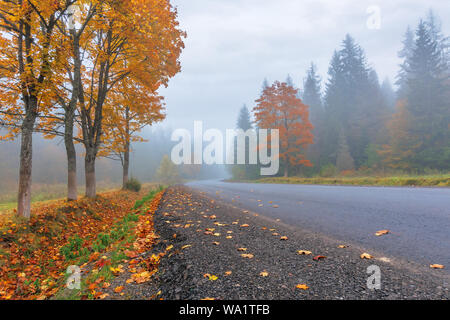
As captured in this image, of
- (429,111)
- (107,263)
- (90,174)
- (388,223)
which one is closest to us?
(107,263)

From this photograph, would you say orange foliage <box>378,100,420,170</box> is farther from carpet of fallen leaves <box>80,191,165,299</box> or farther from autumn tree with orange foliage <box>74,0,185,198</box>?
carpet of fallen leaves <box>80,191,165,299</box>

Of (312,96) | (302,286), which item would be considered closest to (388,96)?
(312,96)

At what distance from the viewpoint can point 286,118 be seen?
949 inches

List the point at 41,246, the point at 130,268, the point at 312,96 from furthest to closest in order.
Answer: the point at 312,96, the point at 41,246, the point at 130,268

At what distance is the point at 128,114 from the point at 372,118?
2940 centimetres

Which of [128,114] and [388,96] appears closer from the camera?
[128,114]

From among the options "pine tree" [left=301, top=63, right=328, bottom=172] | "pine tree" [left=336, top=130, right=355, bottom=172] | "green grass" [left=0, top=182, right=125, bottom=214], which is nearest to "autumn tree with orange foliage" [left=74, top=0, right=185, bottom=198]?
"green grass" [left=0, top=182, right=125, bottom=214]

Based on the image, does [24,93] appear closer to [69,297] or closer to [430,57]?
[69,297]

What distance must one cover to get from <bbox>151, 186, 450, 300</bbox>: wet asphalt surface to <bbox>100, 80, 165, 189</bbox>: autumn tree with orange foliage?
1003 cm

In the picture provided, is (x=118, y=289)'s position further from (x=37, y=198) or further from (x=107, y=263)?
(x=37, y=198)

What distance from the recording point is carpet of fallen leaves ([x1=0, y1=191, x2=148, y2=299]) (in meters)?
3.45

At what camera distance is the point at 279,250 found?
10.9ft

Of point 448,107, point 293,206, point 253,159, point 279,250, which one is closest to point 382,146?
point 448,107
